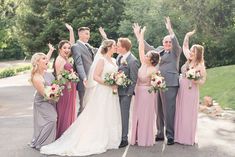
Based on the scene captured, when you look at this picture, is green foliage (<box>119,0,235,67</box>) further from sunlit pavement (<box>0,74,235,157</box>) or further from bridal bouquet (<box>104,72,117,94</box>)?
bridal bouquet (<box>104,72,117,94</box>)

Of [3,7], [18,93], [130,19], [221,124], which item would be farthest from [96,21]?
[221,124]

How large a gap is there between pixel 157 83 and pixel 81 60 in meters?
2.19

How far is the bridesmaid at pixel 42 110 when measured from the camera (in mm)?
9431

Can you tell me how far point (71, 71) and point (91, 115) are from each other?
3.54 feet

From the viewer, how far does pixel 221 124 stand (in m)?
12.8

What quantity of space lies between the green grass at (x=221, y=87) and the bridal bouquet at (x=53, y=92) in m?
8.52

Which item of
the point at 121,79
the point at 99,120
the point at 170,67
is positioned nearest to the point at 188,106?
the point at 170,67

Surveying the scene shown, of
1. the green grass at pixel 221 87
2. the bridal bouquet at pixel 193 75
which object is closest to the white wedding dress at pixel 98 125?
the bridal bouquet at pixel 193 75

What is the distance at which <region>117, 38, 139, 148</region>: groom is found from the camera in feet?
30.9

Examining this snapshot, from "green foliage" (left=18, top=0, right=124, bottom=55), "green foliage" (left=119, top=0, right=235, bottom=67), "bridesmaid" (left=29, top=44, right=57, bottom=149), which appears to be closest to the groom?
"bridesmaid" (left=29, top=44, right=57, bottom=149)

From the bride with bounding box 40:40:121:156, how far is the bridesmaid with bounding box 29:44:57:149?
10.9 inches

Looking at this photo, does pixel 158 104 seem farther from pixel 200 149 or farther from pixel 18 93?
pixel 18 93

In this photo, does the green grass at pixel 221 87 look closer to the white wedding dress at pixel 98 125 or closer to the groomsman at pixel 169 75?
the groomsman at pixel 169 75

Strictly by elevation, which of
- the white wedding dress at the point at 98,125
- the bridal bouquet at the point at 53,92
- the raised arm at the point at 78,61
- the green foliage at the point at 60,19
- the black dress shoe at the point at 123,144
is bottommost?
the black dress shoe at the point at 123,144
